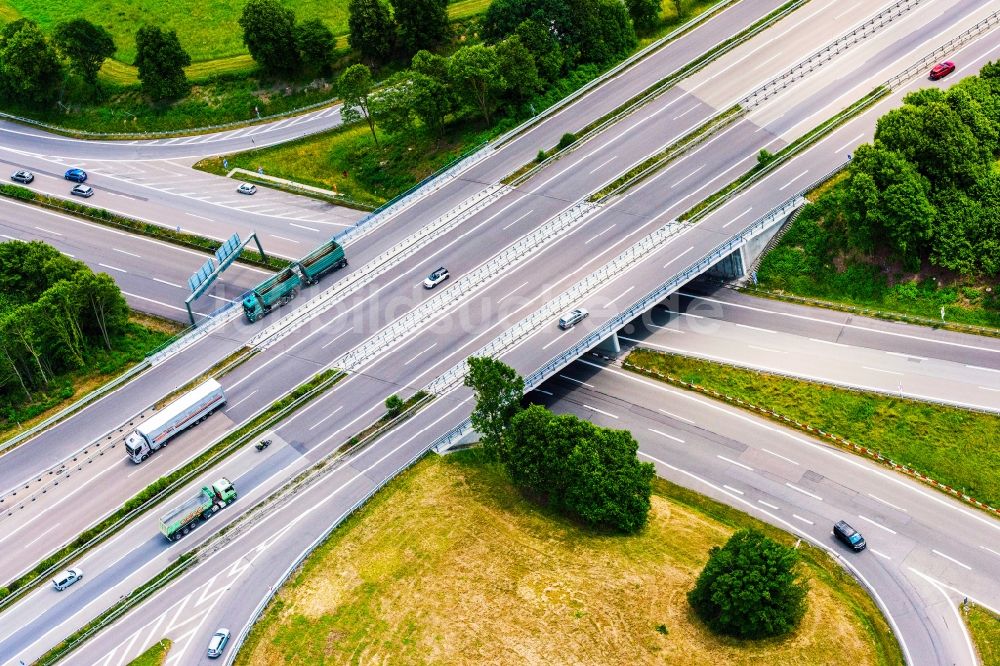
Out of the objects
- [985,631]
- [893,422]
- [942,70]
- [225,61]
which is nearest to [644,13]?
A: [942,70]

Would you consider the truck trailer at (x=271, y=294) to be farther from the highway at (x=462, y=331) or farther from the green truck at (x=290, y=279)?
the highway at (x=462, y=331)

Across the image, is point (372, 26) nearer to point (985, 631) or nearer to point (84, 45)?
point (84, 45)

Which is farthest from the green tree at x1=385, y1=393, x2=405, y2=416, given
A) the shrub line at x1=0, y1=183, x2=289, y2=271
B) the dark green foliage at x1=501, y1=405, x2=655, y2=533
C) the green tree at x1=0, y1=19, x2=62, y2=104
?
the green tree at x1=0, y1=19, x2=62, y2=104

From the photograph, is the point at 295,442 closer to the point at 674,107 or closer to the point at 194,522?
the point at 194,522

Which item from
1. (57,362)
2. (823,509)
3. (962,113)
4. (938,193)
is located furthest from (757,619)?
(57,362)

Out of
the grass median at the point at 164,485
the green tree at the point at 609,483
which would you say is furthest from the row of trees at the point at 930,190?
the grass median at the point at 164,485
